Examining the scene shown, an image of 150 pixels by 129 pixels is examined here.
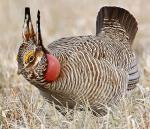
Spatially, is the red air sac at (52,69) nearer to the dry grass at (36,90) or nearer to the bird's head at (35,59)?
the bird's head at (35,59)

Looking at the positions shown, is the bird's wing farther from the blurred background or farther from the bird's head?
the blurred background

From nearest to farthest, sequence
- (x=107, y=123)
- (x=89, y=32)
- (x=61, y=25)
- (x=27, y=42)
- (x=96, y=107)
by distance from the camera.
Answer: (x=107, y=123) → (x=27, y=42) → (x=96, y=107) → (x=89, y=32) → (x=61, y=25)

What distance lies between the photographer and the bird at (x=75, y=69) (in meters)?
5.90

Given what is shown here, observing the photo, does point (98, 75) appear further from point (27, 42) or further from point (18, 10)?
point (18, 10)

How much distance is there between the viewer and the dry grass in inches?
223

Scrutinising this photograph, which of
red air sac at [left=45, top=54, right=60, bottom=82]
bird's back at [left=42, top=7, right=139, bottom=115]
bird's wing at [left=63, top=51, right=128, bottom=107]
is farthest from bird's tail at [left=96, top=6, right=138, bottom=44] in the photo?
red air sac at [left=45, top=54, right=60, bottom=82]

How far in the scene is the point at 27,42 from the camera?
589 centimetres

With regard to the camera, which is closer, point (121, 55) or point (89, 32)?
point (121, 55)

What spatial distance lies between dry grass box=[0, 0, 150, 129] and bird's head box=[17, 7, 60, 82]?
0.31 meters

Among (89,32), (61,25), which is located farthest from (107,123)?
(61,25)

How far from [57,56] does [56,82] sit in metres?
0.24

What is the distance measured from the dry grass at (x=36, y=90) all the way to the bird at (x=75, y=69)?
6.3 inches

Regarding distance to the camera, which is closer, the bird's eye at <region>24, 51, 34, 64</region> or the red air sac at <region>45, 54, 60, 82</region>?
the bird's eye at <region>24, 51, 34, 64</region>

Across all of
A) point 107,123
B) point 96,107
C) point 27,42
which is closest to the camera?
point 107,123
